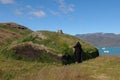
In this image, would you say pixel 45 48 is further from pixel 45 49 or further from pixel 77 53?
pixel 77 53

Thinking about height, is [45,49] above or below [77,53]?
above

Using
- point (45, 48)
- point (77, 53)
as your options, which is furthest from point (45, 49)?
point (77, 53)

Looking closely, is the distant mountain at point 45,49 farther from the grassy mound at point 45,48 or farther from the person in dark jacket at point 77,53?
the person in dark jacket at point 77,53

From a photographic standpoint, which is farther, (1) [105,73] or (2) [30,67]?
(2) [30,67]

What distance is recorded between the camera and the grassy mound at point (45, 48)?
25375 millimetres

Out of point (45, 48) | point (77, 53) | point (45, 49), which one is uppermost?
point (45, 48)

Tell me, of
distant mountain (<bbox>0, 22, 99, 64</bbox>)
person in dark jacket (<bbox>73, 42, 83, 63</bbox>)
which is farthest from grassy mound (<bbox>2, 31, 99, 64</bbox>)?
person in dark jacket (<bbox>73, 42, 83, 63</bbox>)

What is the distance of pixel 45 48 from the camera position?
2600cm

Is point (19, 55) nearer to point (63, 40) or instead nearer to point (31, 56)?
point (31, 56)

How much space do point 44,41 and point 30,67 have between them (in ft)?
21.1

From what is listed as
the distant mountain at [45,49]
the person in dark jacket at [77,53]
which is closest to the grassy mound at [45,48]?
the distant mountain at [45,49]

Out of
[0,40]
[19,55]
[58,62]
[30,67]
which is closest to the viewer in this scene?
[30,67]

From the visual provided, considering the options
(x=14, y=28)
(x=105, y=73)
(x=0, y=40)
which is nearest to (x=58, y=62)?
(x=105, y=73)

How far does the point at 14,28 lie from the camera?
4241 cm
